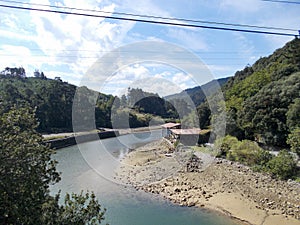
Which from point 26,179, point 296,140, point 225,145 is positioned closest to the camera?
point 26,179

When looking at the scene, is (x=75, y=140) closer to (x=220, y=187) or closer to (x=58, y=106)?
(x=58, y=106)

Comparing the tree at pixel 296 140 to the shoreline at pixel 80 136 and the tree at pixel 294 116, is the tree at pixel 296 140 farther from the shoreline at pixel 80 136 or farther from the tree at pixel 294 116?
the shoreline at pixel 80 136

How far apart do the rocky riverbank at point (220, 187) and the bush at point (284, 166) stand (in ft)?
1.54


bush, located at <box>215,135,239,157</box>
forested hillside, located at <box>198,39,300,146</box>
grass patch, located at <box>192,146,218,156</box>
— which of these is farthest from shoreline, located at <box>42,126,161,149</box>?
forested hillside, located at <box>198,39,300,146</box>

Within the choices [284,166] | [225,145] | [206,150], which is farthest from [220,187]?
[206,150]

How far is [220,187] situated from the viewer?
41.5ft

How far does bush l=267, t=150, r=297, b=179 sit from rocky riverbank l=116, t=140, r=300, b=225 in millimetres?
469

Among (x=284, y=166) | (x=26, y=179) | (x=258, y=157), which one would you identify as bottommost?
(x=284, y=166)

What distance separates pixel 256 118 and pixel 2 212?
17.2 meters

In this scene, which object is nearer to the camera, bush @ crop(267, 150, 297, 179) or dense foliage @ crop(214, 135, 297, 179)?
bush @ crop(267, 150, 297, 179)

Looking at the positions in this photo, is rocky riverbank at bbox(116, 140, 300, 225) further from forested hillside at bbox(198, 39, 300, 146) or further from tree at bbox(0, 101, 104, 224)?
tree at bbox(0, 101, 104, 224)

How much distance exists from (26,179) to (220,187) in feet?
34.1

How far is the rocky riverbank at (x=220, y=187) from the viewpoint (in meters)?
9.86

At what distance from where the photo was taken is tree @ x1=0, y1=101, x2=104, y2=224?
3932mm
